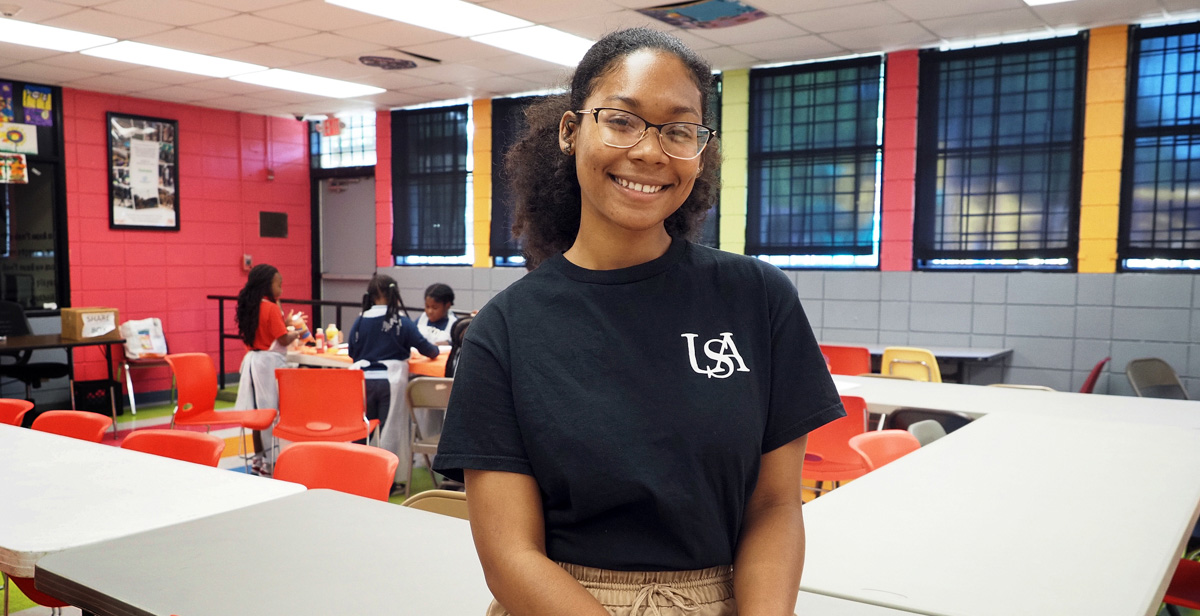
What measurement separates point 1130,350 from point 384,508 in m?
5.75

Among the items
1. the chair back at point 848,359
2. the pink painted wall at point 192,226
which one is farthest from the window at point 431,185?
the chair back at point 848,359

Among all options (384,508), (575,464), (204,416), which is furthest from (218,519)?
(204,416)

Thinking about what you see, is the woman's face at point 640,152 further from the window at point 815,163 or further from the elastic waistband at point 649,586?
the window at point 815,163

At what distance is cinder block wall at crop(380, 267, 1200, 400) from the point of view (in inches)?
229

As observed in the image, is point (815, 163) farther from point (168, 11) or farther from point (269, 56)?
point (168, 11)

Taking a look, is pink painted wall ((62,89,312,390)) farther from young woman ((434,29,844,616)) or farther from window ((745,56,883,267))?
young woman ((434,29,844,616))

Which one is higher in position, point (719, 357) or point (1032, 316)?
point (719, 357)

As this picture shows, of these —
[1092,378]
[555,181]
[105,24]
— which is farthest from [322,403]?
[1092,378]

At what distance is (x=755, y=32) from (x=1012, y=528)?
16.3ft

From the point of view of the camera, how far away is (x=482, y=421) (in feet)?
3.34

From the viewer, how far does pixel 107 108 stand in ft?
27.6

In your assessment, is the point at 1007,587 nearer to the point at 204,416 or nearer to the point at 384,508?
the point at 384,508

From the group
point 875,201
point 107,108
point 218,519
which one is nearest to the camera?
point 218,519

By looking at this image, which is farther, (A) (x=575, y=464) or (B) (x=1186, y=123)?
(B) (x=1186, y=123)
